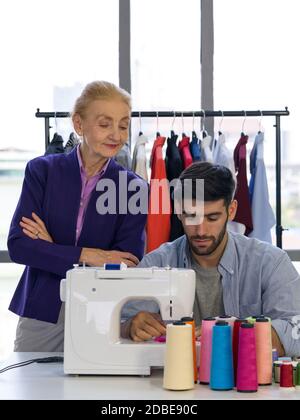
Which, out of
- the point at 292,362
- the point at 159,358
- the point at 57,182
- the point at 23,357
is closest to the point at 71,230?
the point at 57,182

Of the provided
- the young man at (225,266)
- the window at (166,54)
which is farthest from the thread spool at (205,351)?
the window at (166,54)

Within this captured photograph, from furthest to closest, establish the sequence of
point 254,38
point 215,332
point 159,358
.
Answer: point 254,38, point 159,358, point 215,332

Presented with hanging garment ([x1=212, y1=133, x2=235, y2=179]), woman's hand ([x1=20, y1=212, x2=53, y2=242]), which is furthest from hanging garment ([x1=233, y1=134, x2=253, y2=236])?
woman's hand ([x1=20, y1=212, x2=53, y2=242])

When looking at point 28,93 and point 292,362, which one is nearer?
point 292,362

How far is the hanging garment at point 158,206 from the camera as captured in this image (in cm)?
397

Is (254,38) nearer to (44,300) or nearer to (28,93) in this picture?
(28,93)

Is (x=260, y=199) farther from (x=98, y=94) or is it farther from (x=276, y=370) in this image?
(x=276, y=370)

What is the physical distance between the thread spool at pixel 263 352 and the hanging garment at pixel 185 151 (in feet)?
6.19

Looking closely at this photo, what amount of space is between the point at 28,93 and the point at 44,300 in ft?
7.57

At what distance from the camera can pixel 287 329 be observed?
2508 mm

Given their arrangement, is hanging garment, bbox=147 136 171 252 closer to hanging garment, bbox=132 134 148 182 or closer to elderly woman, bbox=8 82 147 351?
hanging garment, bbox=132 134 148 182

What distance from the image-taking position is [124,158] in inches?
161

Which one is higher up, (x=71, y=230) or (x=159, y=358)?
(x=71, y=230)

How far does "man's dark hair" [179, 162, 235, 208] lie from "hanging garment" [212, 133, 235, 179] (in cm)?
133
